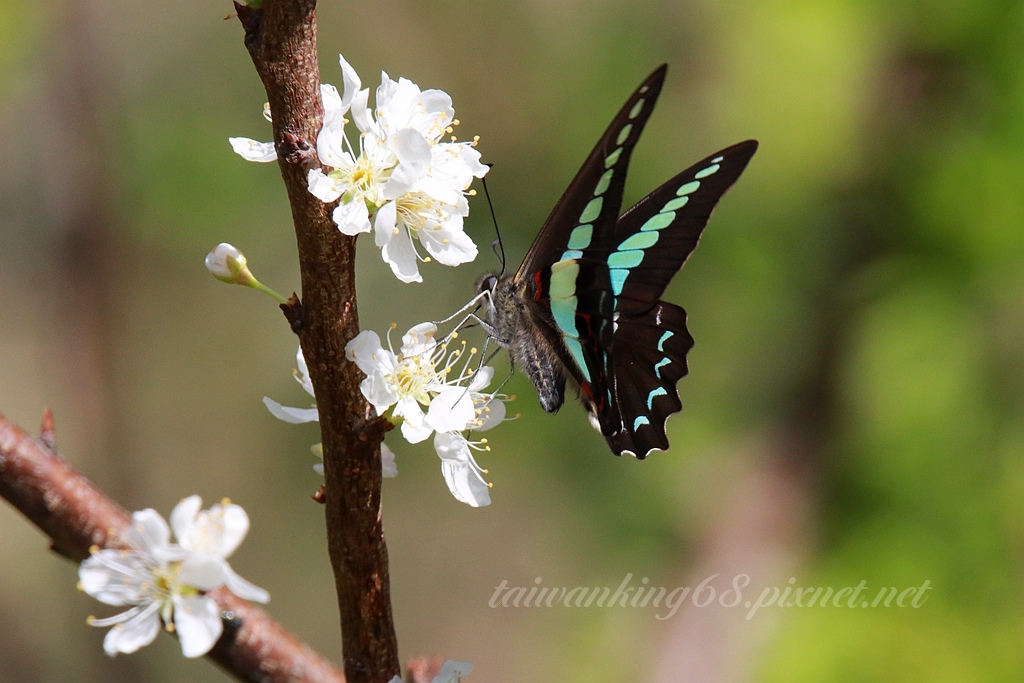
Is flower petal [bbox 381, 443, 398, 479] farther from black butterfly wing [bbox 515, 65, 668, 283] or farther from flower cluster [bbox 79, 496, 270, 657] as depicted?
black butterfly wing [bbox 515, 65, 668, 283]

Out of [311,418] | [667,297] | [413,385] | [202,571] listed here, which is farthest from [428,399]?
[667,297]

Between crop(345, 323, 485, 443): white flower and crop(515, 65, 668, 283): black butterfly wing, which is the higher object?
crop(515, 65, 668, 283): black butterfly wing

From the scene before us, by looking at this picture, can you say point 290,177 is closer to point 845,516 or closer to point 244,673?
point 244,673

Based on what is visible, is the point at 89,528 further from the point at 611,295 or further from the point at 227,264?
the point at 611,295

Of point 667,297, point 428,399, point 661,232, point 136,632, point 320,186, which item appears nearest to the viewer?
point 320,186

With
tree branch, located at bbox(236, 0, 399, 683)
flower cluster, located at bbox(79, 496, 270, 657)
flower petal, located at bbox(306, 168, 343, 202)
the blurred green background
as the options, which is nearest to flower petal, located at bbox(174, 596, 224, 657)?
flower cluster, located at bbox(79, 496, 270, 657)

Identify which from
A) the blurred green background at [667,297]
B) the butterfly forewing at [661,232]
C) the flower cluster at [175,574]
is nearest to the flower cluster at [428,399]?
the flower cluster at [175,574]

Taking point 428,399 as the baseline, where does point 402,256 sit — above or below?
above
